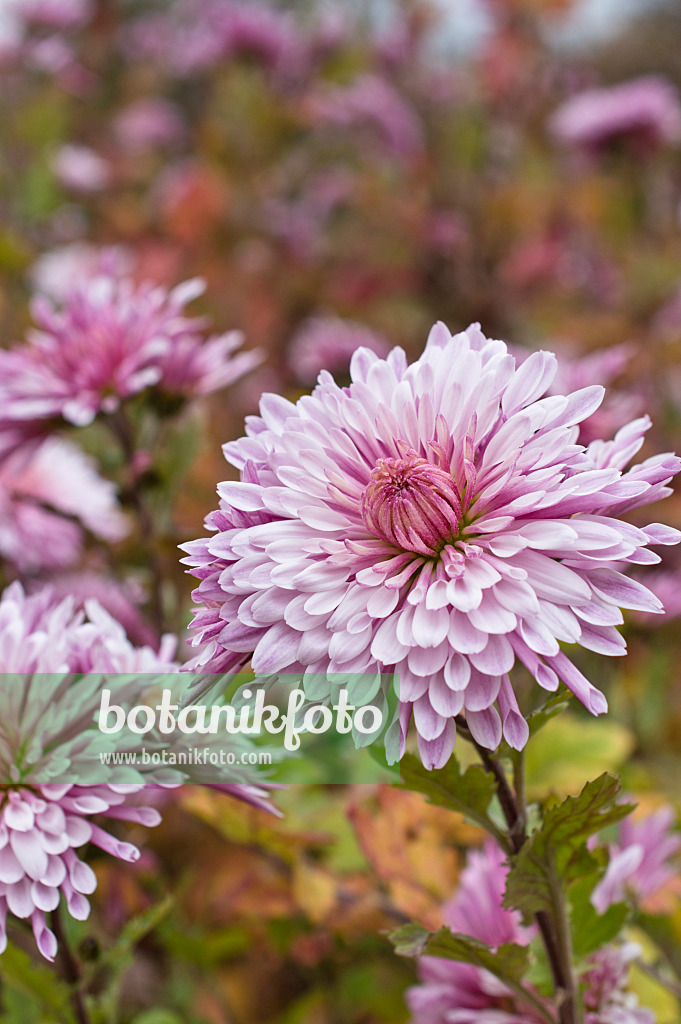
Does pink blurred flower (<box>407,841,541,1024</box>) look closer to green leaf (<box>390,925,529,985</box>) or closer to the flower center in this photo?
green leaf (<box>390,925,529,985</box>)

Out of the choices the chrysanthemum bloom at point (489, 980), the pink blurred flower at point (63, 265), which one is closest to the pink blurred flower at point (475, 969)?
the chrysanthemum bloom at point (489, 980)

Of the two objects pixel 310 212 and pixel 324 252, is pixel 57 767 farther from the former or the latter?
pixel 310 212

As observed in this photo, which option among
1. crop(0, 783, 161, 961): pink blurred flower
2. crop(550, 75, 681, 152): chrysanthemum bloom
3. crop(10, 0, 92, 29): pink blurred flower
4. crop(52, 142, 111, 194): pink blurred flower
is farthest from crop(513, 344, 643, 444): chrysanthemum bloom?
crop(10, 0, 92, 29): pink blurred flower

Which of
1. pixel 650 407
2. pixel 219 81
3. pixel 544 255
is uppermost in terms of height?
pixel 219 81

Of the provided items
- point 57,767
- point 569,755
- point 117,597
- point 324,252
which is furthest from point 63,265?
point 57,767

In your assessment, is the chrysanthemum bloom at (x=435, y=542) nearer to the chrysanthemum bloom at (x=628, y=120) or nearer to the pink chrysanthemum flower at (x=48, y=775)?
the pink chrysanthemum flower at (x=48, y=775)

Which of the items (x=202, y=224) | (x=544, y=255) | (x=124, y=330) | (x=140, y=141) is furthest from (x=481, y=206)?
(x=124, y=330)

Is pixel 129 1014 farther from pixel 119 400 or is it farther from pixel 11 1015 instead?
pixel 119 400
